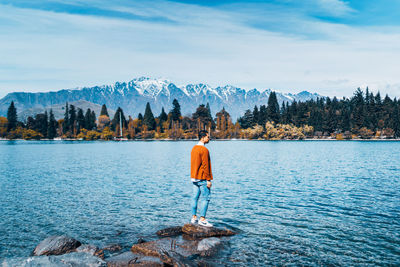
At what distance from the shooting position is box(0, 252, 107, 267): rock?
8758 mm

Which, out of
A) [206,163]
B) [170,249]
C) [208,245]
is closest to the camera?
[170,249]

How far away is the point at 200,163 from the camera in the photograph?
514 inches

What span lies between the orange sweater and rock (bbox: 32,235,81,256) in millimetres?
5458

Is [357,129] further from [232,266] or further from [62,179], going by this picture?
[232,266]

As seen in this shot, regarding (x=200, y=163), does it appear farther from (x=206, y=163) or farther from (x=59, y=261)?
(x=59, y=261)

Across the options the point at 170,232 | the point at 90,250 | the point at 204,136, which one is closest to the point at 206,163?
the point at 204,136

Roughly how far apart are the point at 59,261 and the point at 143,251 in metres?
3.19

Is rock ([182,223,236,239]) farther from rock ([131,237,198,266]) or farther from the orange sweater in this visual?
the orange sweater

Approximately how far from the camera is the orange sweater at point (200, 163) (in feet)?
42.5

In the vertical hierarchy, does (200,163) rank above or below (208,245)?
above

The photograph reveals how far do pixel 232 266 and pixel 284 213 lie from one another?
843 cm

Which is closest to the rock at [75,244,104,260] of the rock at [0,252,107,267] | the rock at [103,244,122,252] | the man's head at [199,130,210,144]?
the rock at [103,244,122,252]

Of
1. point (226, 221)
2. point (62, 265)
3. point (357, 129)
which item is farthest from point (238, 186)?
point (357, 129)

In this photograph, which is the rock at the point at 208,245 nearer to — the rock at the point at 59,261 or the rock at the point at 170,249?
the rock at the point at 170,249
